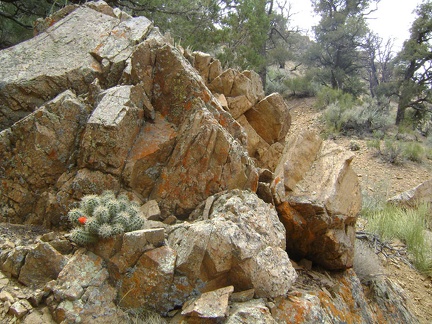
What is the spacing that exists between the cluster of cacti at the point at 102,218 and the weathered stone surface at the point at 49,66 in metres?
2.23

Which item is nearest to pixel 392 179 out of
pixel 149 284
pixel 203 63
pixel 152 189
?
pixel 203 63

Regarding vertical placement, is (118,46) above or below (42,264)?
above

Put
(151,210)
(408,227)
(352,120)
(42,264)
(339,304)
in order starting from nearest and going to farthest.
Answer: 1. (42,264)
2. (151,210)
3. (339,304)
4. (408,227)
5. (352,120)

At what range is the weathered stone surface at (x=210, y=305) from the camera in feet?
11.2

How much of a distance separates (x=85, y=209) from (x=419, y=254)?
696cm

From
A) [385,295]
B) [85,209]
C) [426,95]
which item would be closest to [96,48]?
[85,209]

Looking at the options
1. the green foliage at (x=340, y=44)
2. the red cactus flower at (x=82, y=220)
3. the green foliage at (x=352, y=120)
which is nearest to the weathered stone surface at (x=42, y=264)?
the red cactus flower at (x=82, y=220)

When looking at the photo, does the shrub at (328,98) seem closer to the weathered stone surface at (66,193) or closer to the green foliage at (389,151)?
the green foliage at (389,151)

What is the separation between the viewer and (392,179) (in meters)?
11.5

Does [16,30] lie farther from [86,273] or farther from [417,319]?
[417,319]

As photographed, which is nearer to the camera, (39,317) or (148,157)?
(39,317)

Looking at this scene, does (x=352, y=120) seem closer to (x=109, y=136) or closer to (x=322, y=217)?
(x=322, y=217)

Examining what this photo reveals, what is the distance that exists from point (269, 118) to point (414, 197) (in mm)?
5314

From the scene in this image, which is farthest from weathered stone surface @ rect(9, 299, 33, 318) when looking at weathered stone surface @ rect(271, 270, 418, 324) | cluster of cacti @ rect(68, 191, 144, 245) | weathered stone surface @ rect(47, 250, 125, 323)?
weathered stone surface @ rect(271, 270, 418, 324)
